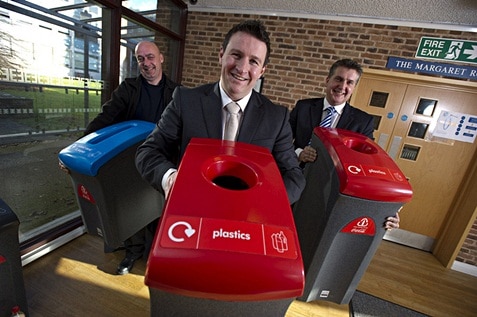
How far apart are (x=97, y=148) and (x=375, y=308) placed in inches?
102

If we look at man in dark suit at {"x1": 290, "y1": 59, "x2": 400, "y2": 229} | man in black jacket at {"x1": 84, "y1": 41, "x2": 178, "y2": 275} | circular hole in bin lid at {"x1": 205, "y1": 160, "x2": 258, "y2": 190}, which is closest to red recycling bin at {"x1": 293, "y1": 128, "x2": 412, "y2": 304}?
man in dark suit at {"x1": 290, "y1": 59, "x2": 400, "y2": 229}

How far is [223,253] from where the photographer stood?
468mm

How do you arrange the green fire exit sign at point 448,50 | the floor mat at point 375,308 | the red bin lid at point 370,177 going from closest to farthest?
the red bin lid at point 370,177 < the floor mat at point 375,308 < the green fire exit sign at point 448,50

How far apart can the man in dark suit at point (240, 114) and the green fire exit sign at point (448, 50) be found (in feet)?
9.40

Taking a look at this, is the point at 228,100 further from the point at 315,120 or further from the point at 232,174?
the point at 315,120

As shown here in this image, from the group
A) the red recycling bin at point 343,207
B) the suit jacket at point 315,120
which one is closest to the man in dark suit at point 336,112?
the suit jacket at point 315,120

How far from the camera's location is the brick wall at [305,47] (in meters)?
2.92

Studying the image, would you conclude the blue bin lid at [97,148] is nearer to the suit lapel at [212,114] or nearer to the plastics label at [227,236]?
the suit lapel at [212,114]

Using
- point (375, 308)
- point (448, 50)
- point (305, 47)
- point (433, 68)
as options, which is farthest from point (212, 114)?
point (448, 50)

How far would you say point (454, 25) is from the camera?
2.72 m

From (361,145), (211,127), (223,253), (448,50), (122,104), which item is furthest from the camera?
(448,50)

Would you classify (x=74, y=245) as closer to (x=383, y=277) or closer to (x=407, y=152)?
(x=383, y=277)

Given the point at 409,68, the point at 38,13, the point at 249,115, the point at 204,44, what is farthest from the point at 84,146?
the point at 409,68

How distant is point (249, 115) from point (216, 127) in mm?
157
